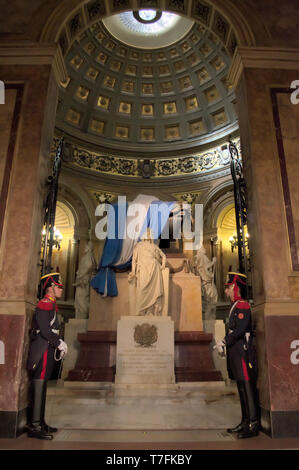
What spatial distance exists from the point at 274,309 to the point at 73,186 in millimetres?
13415

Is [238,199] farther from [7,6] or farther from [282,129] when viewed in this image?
[7,6]

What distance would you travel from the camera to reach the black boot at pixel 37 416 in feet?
13.3

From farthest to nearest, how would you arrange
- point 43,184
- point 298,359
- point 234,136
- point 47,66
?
point 234,136 < point 47,66 < point 43,184 < point 298,359

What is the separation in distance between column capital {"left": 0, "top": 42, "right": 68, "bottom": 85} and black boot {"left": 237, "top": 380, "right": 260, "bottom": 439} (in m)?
5.59

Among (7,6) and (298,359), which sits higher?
(7,6)

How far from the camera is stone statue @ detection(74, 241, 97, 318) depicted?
962cm

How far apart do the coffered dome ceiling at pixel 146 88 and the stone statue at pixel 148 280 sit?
10.1 m

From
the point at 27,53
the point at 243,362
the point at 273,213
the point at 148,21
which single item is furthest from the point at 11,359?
the point at 148,21

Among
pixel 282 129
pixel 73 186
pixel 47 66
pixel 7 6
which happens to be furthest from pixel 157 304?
pixel 73 186

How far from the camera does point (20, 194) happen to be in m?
5.08

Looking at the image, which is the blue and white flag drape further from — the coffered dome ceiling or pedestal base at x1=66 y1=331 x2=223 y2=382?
the coffered dome ceiling

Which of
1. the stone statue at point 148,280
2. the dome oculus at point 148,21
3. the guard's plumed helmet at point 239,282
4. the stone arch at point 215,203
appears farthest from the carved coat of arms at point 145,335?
the dome oculus at point 148,21

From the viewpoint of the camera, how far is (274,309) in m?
4.54

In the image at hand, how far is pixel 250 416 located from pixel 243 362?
2.00ft
